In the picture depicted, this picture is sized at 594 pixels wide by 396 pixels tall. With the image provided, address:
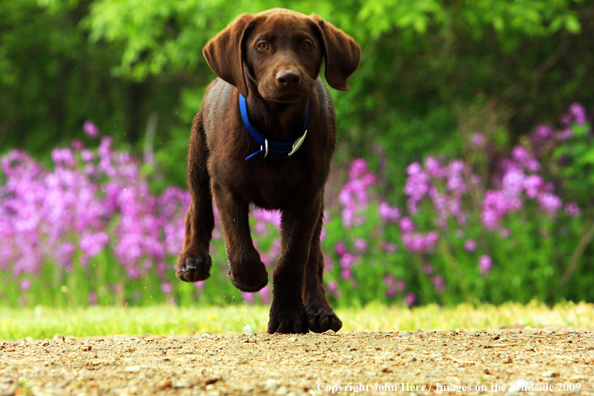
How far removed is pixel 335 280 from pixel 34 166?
4.42m

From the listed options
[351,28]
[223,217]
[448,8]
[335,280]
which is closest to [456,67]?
[448,8]

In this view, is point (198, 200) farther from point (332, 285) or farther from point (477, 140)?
point (477, 140)

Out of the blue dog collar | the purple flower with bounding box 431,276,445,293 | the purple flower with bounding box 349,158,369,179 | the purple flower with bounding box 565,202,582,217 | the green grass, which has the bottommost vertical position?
the green grass

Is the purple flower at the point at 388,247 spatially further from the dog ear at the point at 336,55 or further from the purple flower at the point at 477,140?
the dog ear at the point at 336,55

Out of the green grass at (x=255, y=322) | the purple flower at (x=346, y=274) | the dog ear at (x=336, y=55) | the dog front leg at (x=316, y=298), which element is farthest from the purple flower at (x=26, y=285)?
the dog ear at (x=336, y=55)

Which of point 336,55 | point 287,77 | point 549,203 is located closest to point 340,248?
point 549,203

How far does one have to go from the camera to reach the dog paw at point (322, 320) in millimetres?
4020

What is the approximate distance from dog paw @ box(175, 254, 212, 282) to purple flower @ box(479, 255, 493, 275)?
11.9 ft

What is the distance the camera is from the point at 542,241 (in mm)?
7262

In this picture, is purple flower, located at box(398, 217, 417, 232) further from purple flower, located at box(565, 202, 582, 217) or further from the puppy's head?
the puppy's head

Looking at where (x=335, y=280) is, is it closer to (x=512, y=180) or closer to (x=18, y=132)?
(x=512, y=180)

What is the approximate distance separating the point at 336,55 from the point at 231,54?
0.55m

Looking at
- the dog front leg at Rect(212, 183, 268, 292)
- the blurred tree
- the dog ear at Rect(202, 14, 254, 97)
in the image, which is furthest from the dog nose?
the blurred tree

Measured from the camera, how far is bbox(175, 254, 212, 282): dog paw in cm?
414
